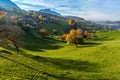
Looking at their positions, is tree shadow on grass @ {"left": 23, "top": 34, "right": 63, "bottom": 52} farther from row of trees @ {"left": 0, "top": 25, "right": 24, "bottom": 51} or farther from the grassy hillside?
row of trees @ {"left": 0, "top": 25, "right": 24, "bottom": 51}

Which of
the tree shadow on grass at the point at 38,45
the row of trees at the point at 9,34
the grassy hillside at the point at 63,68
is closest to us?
the grassy hillside at the point at 63,68

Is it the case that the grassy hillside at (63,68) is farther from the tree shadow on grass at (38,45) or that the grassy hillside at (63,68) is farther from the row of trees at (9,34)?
the tree shadow on grass at (38,45)

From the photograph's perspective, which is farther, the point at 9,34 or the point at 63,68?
the point at 63,68

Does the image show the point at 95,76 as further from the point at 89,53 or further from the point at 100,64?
the point at 89,53

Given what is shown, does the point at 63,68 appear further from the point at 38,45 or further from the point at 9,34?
the point at 38,45

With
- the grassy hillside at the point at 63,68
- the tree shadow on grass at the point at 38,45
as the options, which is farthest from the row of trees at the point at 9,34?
the tree shadow on grass at the point at 38,45

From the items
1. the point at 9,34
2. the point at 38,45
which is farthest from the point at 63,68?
the point at 38,45

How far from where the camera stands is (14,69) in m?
43.5

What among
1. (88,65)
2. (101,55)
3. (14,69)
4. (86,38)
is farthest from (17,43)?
(86,38)

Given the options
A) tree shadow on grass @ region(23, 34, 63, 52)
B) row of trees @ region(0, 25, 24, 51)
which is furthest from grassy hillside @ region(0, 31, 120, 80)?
tree shadow on grass @ region(23, 34, 63, 52)

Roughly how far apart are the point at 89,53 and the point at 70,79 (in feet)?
148

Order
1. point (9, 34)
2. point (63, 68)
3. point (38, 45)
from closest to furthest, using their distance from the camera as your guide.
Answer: point (9, 34) < point (63, 68) < point (38, 45)

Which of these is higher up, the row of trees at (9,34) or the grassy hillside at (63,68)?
A: the row of trees at (9,34)

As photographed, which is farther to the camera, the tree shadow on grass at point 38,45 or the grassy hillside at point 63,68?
the tree shadow on grass at point 38,45
